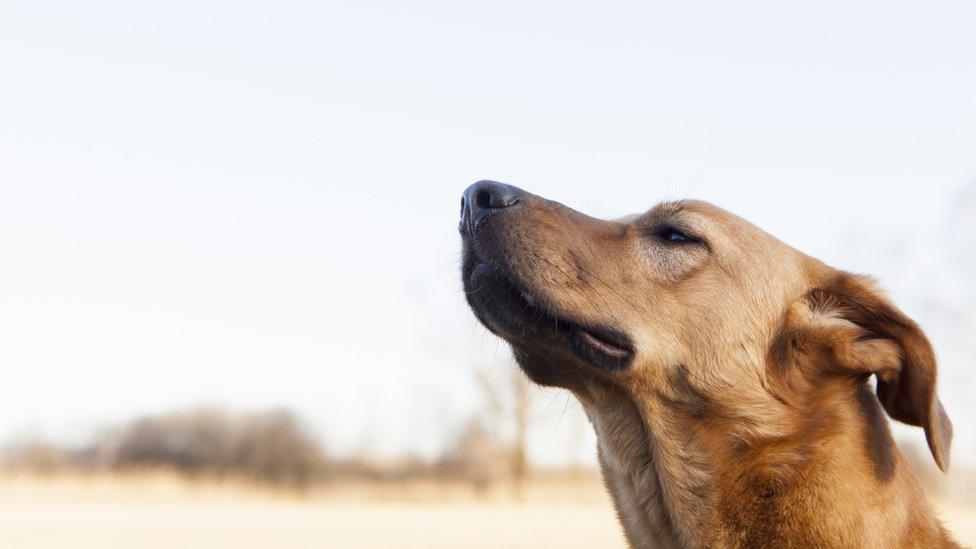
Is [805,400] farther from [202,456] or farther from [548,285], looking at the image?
[202,456]

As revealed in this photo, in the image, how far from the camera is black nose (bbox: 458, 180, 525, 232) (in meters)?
3.74

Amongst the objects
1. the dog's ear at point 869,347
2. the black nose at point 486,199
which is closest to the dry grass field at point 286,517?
the dog's ear at point 869,347

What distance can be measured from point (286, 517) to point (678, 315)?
25226mm

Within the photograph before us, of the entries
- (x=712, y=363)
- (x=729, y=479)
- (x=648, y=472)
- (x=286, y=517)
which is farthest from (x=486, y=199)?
(x=286, y=517)

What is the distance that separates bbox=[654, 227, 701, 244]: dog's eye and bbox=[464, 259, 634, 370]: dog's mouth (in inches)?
22.0

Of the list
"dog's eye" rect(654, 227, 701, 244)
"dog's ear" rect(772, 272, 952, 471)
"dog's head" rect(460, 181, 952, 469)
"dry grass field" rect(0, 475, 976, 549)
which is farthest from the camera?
"dry grass field" rect(0, 475, 976, 549)

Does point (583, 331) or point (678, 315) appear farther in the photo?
point (678, 315)

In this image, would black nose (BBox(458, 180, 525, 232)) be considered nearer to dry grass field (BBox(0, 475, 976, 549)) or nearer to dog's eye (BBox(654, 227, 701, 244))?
dog's eye (BBox(654, 227, 701, 244))

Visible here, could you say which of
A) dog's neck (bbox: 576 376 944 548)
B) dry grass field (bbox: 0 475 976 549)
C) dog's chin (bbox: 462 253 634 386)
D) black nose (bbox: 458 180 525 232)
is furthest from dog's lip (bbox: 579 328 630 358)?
dry grass field (bbox: 0 475 976 549)

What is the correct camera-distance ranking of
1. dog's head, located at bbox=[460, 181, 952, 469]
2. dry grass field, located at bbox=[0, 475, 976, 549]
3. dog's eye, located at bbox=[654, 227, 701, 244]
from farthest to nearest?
dry grass field, located at bbox=[0, 475, 976, 549] → dog's eye, located at bbox=[654, 227, 701, 244] → dog's head, located at bbox=[460, 181, 952, 469]

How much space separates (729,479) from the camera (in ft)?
11.6

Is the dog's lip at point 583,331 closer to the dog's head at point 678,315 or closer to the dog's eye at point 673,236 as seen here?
the dog's head at point 678,315

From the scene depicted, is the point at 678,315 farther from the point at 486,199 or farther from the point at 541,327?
the point at 486,199

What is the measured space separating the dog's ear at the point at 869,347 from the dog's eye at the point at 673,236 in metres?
0.51
